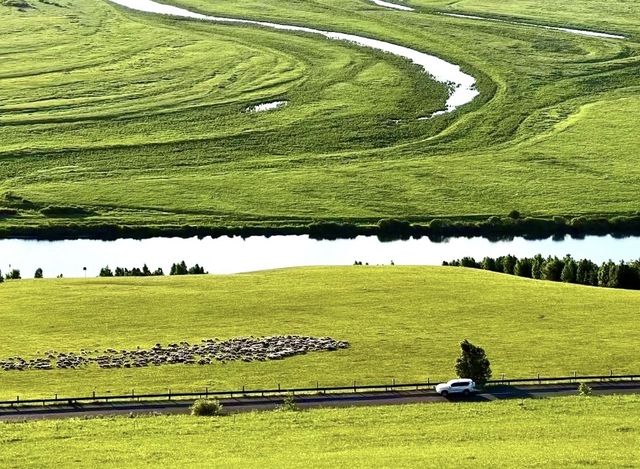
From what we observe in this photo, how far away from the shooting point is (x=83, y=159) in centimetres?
11456

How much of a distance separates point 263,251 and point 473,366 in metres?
40.3

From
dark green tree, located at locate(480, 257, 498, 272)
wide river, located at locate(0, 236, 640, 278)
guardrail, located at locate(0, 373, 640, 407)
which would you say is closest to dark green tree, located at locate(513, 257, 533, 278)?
dark green tree, located at locate(480, 257, 498, 272)

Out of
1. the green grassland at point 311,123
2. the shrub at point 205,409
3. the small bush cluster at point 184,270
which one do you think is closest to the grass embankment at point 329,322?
the shrub at point 205,409

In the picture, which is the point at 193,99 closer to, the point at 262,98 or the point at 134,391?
the point at 262,98

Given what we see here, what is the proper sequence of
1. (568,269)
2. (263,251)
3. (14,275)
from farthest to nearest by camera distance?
(263,251), (14,275), (568,269)

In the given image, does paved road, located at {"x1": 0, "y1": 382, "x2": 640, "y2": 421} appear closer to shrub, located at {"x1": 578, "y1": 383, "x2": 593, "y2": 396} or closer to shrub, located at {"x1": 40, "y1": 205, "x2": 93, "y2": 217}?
shrub, located at {"x1": 578, "y1": 383, "x2": 593, "y2": 396}

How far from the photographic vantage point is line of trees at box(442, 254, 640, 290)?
246ft

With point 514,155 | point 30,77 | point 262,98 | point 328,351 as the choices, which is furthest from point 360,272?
point 30,77

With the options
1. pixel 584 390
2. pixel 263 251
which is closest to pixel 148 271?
A: pixel 263 251

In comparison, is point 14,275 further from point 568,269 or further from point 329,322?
point 568,269

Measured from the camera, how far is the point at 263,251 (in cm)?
9119

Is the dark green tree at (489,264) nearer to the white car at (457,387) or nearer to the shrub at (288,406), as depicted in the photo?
the white car at (457,387)

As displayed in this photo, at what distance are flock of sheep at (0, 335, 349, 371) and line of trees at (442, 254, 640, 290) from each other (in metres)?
22.1

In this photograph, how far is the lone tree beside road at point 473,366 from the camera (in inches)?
2062
